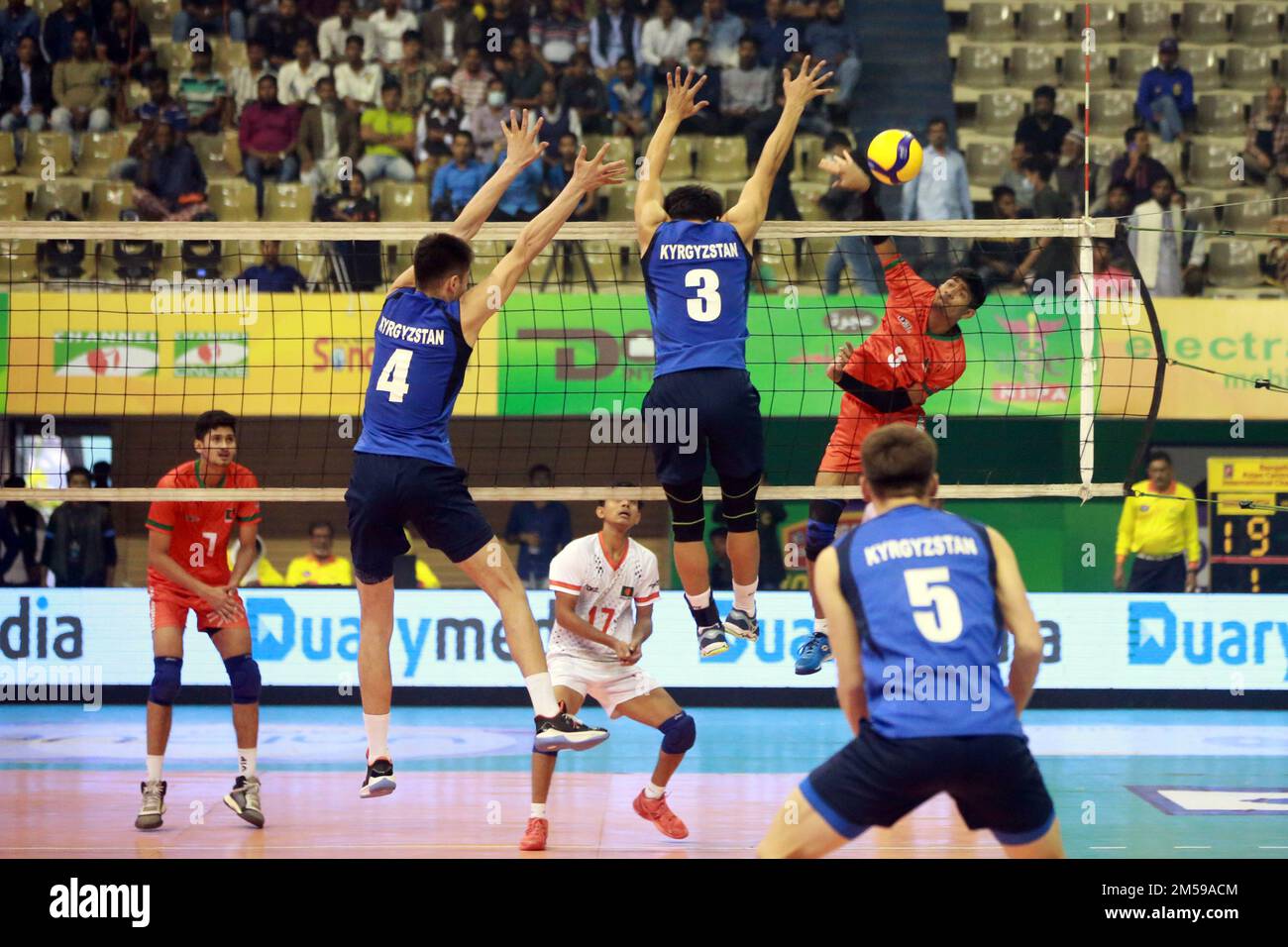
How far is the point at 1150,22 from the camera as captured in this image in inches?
806

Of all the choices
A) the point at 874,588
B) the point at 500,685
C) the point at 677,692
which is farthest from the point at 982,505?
the point at 874,588

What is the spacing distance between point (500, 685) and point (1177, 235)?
8467 millimetres

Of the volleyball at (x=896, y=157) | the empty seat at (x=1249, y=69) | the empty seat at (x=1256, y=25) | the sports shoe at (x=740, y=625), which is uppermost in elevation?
the empty seat at (x=1256, y=25)

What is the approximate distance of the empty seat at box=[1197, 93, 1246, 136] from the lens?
1934 cm

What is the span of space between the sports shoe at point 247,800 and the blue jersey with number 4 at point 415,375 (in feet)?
10.6

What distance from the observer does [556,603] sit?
970 centimetres

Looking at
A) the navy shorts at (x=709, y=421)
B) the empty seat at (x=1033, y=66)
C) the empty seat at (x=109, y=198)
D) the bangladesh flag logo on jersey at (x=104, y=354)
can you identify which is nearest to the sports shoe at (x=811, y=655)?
the navy shorts at (x=709, y=421)

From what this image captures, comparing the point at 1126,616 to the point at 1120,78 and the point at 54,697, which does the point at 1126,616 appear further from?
the point at 54,697

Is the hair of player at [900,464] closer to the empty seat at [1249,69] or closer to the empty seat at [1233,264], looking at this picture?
the empty seat at [1233,264]

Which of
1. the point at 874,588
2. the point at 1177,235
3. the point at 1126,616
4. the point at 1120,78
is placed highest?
the point at 1120,78

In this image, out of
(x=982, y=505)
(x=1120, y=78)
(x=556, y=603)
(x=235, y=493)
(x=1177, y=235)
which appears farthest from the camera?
(x=1120, y=78)

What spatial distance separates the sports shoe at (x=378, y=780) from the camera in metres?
7.62

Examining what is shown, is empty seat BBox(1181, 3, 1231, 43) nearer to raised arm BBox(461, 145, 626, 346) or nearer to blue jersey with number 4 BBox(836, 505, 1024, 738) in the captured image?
raised arm BBox(461, 145, 626, 346)

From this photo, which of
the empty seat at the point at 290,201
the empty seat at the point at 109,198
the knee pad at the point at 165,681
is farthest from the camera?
the empty seat at the point at 290,201
